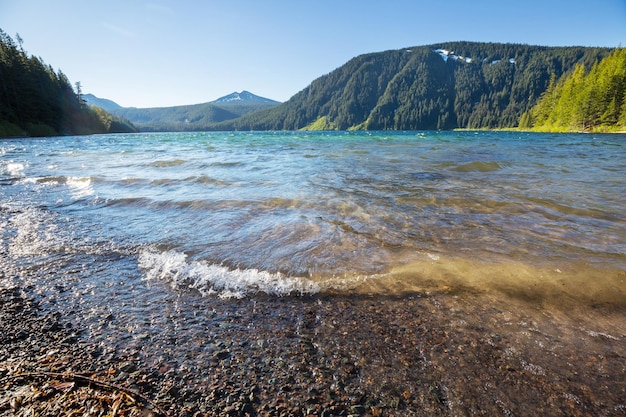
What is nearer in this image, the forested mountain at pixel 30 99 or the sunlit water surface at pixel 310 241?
the sunlit water surface at pixel 310 241

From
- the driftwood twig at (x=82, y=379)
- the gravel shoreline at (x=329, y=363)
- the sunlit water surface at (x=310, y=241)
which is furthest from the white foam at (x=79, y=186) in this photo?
the driftwood twig at (x=82, y=379)

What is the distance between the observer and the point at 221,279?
383 cm

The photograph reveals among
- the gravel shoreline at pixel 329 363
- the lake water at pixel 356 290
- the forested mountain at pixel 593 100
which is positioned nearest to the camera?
the gravel shoreline at pixel 329 363

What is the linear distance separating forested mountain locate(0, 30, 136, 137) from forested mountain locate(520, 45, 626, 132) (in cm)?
12742

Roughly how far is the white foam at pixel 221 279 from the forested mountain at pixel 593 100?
9197cm

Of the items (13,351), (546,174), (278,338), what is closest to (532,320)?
(278,338)

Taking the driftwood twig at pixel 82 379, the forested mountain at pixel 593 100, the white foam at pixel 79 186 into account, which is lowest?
the white foam at pixel 79 186

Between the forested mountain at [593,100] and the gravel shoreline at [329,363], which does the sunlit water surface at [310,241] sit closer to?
the gravel shoreline at [329,363]

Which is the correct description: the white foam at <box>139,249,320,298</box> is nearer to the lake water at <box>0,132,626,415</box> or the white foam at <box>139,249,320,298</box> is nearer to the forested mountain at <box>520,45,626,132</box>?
the lake water at <box>0,132,626,415</box>

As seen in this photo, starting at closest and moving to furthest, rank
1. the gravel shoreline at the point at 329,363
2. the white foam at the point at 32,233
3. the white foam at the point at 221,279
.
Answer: the gravel shoreline at the point at 329,363 → the white foam at the point at 221,279 → the white foam at the point at 32,233

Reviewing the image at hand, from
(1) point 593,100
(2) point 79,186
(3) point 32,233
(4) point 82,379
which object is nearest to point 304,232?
(4) point 82,379

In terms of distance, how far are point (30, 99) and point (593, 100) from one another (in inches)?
5187

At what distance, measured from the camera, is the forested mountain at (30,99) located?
58.3m

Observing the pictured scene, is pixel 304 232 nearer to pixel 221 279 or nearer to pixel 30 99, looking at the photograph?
pixel 221 279
